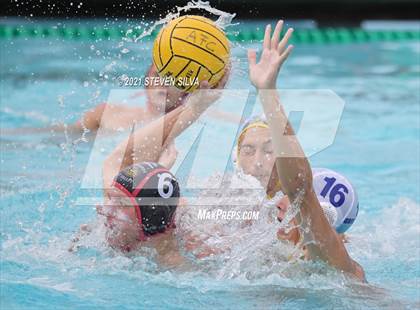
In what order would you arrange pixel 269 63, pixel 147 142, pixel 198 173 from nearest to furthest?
1. pixel 269 63
2. pixel 147 142
3. pixel 198 173

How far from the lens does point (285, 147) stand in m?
2.38

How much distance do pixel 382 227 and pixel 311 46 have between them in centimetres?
457

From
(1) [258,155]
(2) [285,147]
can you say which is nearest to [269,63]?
(2) [285,147]

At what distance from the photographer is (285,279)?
2.80 metres

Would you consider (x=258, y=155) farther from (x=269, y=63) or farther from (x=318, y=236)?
(x=269, y=63)

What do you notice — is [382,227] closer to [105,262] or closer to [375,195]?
[375,195]

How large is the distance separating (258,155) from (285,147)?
852mm

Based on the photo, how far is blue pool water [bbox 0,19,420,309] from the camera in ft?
9.18

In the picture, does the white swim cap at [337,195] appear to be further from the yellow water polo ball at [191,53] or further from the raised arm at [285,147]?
the yellow water polo ball at [191,53]

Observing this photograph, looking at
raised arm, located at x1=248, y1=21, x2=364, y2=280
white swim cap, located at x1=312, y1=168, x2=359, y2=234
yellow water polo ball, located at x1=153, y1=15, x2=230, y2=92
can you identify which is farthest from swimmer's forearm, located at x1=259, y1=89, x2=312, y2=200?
yellow water polo ball, located at x1=153, y1=15, x2=230, y2=92

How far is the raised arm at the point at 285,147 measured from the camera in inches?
92.1

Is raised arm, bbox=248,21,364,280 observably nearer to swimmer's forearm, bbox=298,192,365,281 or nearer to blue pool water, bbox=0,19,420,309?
swimmer's forearm, bbox=298,192,365,281

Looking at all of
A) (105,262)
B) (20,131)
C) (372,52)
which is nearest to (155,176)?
(105,262)

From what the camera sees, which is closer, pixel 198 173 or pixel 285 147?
pixel 285 147
